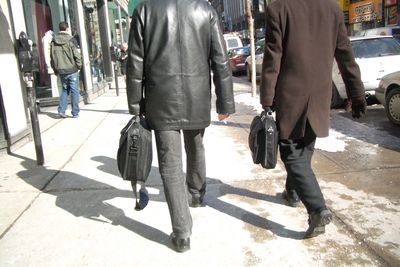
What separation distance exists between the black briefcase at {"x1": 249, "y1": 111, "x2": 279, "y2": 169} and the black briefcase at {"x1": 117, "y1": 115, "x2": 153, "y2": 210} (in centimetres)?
81

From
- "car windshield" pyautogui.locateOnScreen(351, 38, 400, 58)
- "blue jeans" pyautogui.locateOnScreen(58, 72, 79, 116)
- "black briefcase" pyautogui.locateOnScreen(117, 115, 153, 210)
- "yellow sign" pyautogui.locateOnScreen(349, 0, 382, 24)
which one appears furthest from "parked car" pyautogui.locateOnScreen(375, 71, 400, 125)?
"yellow sign" pyautogui.locateOnScreen(349, 0, 382, 24)

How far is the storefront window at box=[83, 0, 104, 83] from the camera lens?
12859mm

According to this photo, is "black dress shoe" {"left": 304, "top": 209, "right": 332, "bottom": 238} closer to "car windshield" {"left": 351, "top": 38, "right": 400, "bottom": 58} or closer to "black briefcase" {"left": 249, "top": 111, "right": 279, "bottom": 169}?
"black briefcase" {"left": 249, "top": 111, "right": 279, "bottom": 169}

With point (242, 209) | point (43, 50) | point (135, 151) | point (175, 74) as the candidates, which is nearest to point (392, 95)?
point (242, 209)

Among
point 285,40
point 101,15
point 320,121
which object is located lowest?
point 320,121

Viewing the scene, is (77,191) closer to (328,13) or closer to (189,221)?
(189,221)

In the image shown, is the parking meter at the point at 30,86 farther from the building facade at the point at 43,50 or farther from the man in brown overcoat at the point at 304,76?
the man in brown overcoat at the point at 304,76

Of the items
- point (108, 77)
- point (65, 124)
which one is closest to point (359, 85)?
point (65, 124)

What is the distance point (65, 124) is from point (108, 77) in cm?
716

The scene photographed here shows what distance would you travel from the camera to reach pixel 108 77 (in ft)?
49.9

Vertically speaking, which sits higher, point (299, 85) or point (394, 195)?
A: point (299, 85)

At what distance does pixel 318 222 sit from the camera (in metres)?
3.19

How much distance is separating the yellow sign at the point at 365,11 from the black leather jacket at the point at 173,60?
102 ft

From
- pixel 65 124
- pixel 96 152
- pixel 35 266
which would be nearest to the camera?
pixel 35 266
